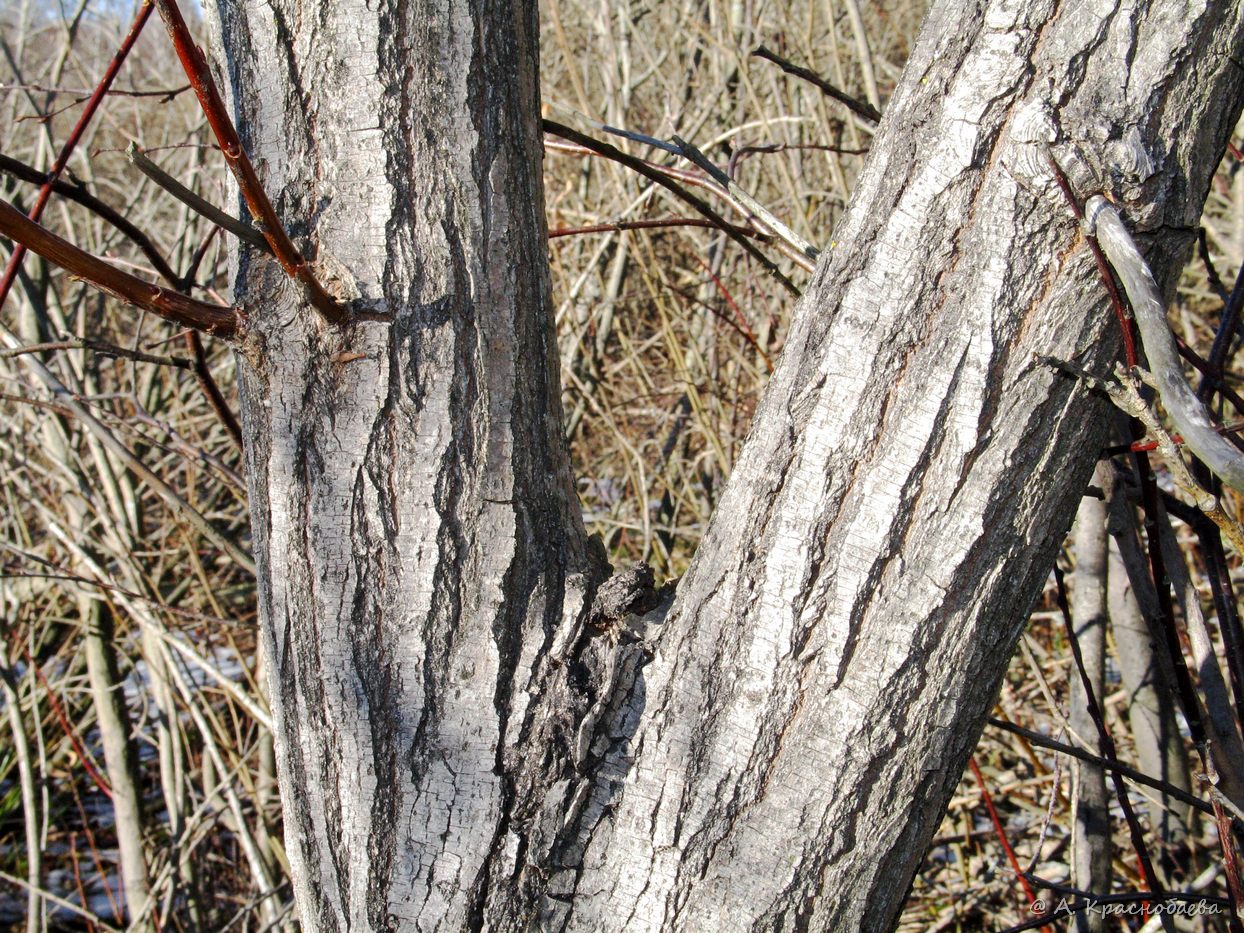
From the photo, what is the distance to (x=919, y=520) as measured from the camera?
861mm

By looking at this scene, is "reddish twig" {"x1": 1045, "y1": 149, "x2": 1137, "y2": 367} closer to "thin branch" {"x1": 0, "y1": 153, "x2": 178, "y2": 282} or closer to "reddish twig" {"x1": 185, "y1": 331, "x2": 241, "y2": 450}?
"thin branch" {"x1": 0, "y1": 153, "x2": 178, "y2": 282}

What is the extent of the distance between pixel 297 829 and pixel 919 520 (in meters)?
0.70

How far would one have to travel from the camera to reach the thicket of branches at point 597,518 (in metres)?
1.94

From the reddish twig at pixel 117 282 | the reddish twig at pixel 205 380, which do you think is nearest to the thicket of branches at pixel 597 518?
the reddish twig at pixel 205 380

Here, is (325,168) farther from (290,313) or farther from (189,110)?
(189,110)

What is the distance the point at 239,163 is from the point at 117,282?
16 cm

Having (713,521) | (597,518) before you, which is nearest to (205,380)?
(713,521)

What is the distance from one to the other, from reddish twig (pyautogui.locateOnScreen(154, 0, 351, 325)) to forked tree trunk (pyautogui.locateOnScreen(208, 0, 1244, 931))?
0.06m

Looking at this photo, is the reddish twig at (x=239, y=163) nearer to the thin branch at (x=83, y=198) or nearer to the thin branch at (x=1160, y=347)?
the thin branch at (x=83, y=198)

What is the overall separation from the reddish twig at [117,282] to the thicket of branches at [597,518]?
0.60m

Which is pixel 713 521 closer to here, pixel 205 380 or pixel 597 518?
pixel 205 380

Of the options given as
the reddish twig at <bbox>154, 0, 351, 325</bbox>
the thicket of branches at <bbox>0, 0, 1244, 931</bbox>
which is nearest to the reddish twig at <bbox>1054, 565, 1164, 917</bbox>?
the thicket of branches at <bbox>0, 0, 1244, 931</bbox>

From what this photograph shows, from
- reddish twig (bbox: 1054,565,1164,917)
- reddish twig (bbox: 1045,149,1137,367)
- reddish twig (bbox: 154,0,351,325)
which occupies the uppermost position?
reddish twig (bbox: 1045,149,1137,367)

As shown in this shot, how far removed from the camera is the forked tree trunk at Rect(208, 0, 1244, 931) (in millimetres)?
835
